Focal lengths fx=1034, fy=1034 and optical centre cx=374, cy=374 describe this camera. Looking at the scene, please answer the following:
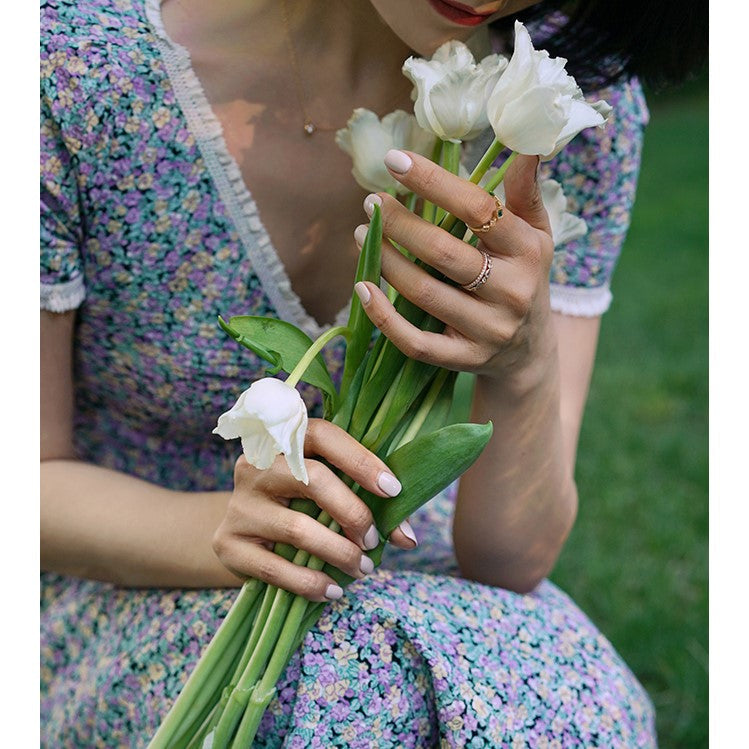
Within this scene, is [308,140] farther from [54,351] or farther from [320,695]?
[320,695]

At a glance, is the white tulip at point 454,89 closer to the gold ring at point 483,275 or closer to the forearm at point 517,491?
the gold ring at point 483,275

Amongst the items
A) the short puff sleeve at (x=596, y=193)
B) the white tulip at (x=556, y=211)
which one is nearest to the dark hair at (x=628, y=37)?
the short puff sleeve at (x=596, y=193)

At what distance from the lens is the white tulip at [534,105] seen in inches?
29.2

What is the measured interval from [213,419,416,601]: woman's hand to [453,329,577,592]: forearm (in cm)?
19

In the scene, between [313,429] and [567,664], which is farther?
[567,664]

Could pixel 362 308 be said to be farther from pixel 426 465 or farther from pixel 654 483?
pixel 654 483

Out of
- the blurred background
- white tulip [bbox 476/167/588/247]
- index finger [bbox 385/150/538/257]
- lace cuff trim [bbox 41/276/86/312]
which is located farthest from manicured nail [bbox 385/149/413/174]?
the blurred background

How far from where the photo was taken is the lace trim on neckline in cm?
108

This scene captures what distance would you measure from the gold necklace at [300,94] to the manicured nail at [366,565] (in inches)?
20.0

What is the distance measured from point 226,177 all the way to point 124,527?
1.27ft
